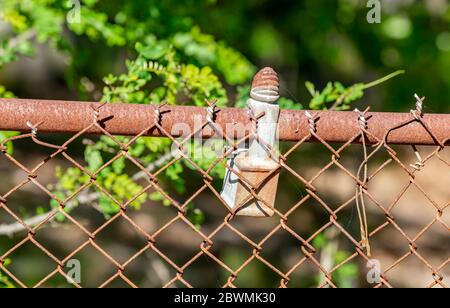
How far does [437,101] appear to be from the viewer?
4.80m

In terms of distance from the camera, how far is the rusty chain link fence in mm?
1802

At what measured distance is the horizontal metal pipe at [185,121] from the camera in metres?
1.74

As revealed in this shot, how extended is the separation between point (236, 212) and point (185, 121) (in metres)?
0.28

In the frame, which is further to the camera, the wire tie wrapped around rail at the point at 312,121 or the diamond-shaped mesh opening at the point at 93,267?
the diamond-shaped mesh opening at the point at 93,267

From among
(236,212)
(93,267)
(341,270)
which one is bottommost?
(236,212)

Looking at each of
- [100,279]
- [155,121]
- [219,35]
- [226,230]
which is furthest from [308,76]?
[155,121]

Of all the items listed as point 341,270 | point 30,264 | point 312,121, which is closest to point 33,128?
point 312,121

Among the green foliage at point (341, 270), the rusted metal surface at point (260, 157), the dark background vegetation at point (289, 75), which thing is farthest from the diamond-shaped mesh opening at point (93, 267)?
the rusted metal surface at point (260, 157)

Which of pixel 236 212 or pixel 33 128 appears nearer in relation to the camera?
pixel 33 128

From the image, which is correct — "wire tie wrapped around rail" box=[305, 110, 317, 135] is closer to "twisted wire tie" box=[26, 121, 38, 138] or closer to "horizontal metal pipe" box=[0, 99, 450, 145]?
"horizontal metal pipe" box=[0, 99, 450, 145]

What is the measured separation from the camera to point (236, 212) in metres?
1.89

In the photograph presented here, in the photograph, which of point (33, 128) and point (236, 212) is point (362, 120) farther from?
point (33, 128)

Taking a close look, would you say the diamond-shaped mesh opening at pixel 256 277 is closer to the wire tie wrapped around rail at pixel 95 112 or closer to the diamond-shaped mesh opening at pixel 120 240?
the diamond-shaped mesh opening at pixel 120 240
